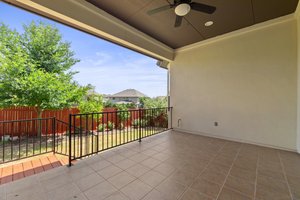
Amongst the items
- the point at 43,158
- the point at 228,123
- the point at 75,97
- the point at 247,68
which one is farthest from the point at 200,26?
the point at 75,97

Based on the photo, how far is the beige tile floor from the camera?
1595 mm

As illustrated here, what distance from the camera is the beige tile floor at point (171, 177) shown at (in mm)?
1595

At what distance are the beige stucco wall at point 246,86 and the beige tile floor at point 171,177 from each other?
2.13 ft

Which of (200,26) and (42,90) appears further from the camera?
(42,90)

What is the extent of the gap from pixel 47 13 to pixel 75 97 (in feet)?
14.0

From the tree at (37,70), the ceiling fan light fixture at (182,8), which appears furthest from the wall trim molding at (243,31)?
the tree at (37,70)

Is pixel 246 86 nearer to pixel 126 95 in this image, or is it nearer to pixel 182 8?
pixel 182 8

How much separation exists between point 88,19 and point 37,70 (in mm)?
4126

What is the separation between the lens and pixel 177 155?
2.72 m

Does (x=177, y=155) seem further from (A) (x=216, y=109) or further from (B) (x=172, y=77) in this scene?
(B) (x=172, y=77)

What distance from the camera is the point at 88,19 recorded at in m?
2.61

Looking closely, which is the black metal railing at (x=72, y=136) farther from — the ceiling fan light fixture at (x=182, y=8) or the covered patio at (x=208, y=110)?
the ceiling fan light fixture at (x=182, y=8)

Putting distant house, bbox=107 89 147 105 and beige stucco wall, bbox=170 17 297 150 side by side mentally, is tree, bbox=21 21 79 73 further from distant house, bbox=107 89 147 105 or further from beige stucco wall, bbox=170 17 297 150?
distant house, bbox=107 89 147 105

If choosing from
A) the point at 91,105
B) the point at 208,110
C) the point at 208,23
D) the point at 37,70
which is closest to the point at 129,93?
the point at 91,105
